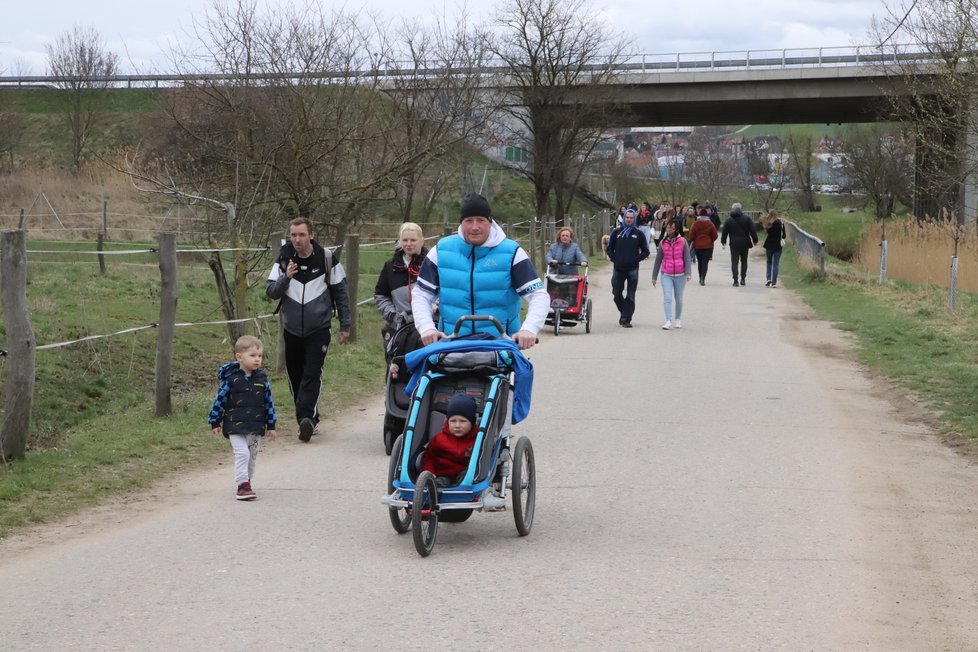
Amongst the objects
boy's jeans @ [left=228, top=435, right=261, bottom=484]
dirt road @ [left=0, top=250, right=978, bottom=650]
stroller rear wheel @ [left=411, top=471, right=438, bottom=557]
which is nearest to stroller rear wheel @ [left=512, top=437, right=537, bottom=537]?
dirt road @ [left=0, top=250, right=978, bottom=650]

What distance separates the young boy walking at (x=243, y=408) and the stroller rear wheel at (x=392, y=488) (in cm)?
142

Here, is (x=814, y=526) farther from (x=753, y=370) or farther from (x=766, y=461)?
(x=753, y=370)

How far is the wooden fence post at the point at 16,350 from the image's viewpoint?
354 inches

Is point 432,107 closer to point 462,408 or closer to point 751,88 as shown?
point 462,408

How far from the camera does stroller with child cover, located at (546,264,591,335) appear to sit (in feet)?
63.5

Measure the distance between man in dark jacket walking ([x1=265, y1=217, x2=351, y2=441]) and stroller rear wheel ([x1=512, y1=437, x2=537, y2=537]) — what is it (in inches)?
133

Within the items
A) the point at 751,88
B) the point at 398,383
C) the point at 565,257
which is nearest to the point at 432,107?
the point at 565,257

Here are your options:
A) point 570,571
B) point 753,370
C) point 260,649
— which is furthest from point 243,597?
point 753,370

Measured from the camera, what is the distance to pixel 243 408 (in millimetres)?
8203

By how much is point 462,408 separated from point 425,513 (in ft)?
2.20

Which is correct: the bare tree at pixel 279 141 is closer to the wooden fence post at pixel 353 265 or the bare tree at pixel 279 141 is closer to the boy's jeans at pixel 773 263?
the wooden fence post at pixel 353 265

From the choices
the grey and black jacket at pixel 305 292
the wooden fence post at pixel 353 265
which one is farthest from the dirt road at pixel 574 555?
the wooden fence post at pixel 353 265

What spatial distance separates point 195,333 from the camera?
2020 centimetres

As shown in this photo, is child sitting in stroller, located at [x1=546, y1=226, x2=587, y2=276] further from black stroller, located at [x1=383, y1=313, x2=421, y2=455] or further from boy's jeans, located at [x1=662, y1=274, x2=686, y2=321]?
black stroller, located at [x1=383, y1=313, x2=421, y2=455]
